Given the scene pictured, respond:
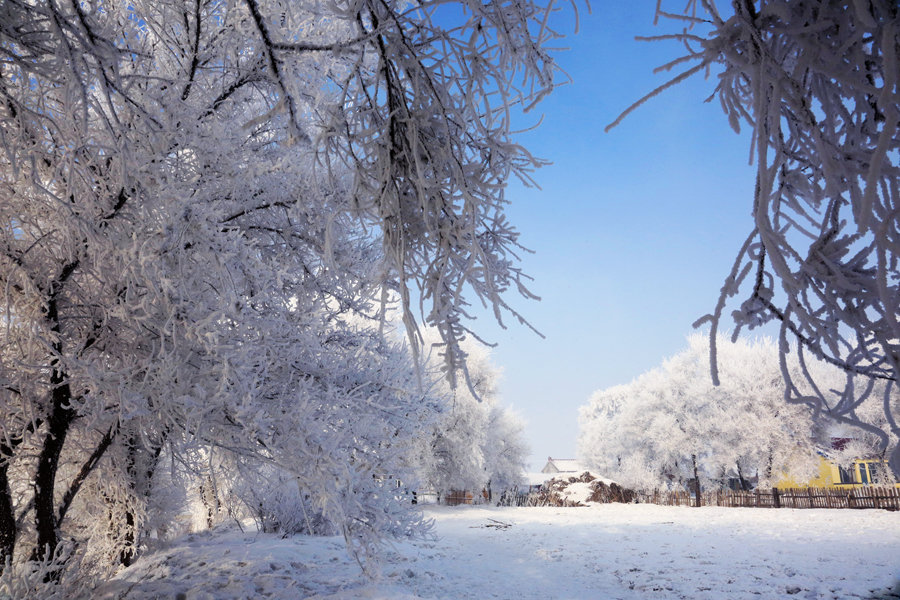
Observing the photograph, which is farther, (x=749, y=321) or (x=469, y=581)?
(x=469, y=581)

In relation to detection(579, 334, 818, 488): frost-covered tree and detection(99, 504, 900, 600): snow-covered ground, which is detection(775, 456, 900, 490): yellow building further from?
detection(99, 504, 900, 600): snow-covered ground

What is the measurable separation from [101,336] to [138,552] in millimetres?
5767

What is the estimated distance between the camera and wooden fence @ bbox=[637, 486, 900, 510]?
1956 cm

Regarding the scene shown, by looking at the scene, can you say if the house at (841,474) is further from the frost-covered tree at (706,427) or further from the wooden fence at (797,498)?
the wooden fence at (797,498)

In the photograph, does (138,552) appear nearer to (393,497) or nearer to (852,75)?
(393,497)

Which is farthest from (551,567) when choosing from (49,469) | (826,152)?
(826,152)

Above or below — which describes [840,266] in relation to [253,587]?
above

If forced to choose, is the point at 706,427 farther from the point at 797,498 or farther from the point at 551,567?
the point at 551,567

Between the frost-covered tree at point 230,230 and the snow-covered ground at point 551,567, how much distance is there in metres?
1.38

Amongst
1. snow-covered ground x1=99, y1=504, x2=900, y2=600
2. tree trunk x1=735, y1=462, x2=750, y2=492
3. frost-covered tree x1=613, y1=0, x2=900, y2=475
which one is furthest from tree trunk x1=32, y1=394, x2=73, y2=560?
tree trunk x1=735, y1=462, x2=750, y2=492

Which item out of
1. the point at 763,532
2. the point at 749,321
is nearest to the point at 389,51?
the point at 749,321

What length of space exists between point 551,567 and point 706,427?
23.7 meters

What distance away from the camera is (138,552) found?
8.33 meters

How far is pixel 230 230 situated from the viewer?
168 inches
